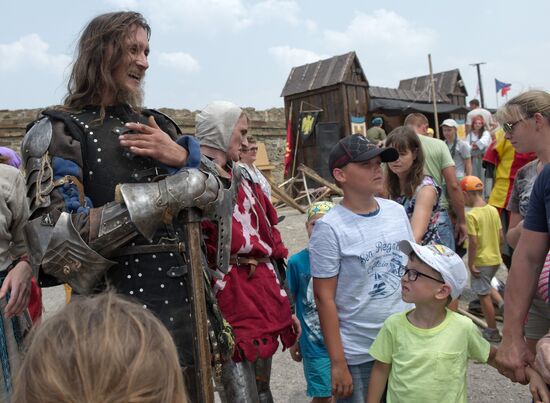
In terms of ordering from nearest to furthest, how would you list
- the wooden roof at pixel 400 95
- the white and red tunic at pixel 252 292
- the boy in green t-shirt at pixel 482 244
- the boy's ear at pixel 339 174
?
the white and red tunic at pixel 252 292 → the boy's ear at pixel 339 174 → the boy in green t-shirt at pixel 482 244 → the wooden roof at pixel 400 95

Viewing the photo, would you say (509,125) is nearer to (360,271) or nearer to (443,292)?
(443,292)

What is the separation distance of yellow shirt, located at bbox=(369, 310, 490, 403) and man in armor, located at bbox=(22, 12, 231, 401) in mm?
678

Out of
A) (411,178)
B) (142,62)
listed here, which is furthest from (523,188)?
(142,62)

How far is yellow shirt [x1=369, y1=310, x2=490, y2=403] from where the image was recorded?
219 cm

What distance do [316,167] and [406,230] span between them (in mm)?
Answer: 13931

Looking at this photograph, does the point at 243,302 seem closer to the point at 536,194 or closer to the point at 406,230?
the point at 406,230

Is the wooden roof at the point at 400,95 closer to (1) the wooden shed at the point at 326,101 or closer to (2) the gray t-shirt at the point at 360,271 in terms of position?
(1) the wooden shed at the point at 326,101

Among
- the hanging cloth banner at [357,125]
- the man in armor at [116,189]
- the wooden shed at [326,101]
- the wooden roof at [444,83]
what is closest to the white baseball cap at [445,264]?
the man in armor at [116,189]

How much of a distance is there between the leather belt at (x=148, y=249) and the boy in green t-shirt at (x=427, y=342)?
867 millimetres

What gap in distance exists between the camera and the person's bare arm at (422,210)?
334 cm

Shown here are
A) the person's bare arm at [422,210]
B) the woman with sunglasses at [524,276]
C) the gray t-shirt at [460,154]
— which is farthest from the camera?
the gray t-shirt at [460,154]

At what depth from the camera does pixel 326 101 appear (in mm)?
16562

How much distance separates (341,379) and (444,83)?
21613 millimetres

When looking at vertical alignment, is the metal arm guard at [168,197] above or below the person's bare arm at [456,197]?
above
